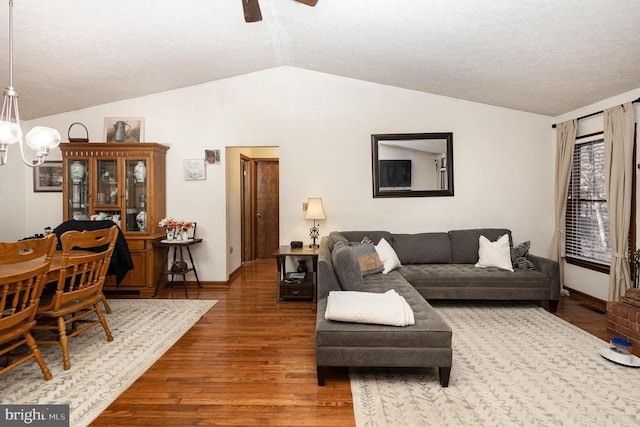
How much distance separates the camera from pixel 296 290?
13.4 ft

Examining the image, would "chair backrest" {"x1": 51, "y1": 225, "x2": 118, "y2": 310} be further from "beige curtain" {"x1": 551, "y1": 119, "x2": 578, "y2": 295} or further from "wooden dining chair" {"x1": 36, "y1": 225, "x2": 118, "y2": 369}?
"beige curtain" {"x1": 551, "y1": 119, "x2": 578, "y2": 295}

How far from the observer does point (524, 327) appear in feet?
10.5

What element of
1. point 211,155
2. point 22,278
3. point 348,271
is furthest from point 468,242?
point 22,278

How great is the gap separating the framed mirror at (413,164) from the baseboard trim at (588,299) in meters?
1.94

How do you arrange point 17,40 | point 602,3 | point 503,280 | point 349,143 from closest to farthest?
point 602,3 → point 17,40 → point 503,280 → point 349,143

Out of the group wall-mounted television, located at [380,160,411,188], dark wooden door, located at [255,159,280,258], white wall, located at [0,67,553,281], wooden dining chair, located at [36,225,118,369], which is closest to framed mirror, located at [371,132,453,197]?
wall-mounted television, located at [380,160,411,188]

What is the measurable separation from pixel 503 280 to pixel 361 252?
1.60 metres

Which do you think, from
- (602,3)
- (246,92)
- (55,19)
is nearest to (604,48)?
(602,3)

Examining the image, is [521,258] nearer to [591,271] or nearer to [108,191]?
[591,271]

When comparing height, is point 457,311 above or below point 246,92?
below

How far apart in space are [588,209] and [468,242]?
4.72 ft

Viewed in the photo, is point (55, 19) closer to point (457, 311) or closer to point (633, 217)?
point (457, 311)

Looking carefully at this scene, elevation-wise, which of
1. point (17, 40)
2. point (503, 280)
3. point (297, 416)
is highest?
point (17, 40)

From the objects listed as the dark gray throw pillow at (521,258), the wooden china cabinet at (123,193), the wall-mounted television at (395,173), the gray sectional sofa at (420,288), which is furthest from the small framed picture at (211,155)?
the dark gray throw pillow at (521,258)
